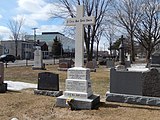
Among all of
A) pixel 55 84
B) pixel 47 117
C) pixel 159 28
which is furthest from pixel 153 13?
pixel 47 117

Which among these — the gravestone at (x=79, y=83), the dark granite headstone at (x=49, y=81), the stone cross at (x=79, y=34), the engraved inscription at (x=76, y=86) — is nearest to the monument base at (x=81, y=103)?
the gravestone at (x=79, y=83)

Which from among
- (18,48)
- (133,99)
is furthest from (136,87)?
(18,48)

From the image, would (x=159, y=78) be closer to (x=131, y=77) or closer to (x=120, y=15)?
(x=131, y=77)

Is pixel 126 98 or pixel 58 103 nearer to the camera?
pixel 58 103

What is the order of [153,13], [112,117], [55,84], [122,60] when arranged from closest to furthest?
1. [112,117]
2. [55,84]
3. [122,60]
4. [153,13]

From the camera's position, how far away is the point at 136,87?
346 inches

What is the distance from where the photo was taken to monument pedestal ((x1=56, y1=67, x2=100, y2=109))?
780 cm

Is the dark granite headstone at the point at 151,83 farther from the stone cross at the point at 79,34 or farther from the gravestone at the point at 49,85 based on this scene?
the gravestone at the point at 49,85

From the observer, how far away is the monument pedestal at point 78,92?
307 inches

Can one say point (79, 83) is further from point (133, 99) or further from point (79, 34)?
point (133, 99)

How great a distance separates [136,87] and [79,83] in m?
1.97

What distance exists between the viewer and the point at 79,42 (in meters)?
8.52

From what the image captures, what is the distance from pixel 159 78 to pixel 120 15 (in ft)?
138

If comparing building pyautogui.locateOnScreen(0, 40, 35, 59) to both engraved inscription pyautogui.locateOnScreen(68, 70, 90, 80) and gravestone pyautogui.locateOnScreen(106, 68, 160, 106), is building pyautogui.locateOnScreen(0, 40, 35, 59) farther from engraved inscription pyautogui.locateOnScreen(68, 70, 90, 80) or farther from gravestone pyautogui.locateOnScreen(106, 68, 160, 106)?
engraved inscription pyautogui.locateOnScreen(68, 70, 90, 80)
